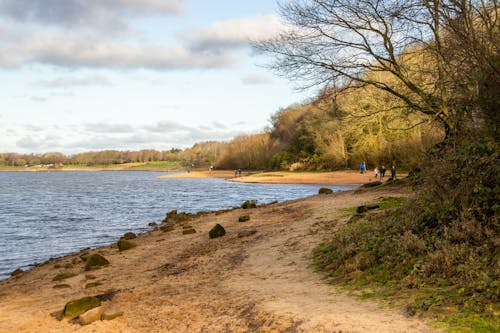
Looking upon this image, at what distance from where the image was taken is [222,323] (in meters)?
6.70

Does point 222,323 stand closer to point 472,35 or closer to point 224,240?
point 472,35

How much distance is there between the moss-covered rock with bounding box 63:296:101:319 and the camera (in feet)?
26.2

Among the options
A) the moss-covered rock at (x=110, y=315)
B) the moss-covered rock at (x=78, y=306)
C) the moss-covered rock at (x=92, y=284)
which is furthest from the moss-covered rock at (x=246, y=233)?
the moss-covered rock at (x=110, y=315)

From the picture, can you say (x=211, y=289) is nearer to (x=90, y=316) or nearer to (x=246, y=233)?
(x=90, y=316)

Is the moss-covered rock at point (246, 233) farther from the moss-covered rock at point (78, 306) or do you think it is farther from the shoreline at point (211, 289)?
the moss-covered rock at point (78, 306)

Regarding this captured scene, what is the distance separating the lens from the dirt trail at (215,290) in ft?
20.6

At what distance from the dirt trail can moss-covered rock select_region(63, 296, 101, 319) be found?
26 cm

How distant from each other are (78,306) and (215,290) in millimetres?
2490

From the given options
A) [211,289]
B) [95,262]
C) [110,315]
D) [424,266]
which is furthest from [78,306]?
[424,266]

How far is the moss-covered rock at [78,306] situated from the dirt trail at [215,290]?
0.85 ft

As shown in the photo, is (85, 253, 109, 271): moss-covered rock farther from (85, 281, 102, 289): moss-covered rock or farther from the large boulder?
the large boulder

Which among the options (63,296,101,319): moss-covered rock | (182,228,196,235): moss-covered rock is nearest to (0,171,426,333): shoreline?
(63,296,101,319): moss-covered rock

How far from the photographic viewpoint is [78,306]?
8.10m

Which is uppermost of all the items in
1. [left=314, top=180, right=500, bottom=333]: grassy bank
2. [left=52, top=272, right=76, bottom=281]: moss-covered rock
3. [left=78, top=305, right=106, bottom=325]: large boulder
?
[left=314, top=180, right=500, bottom=333]: grassy bank
